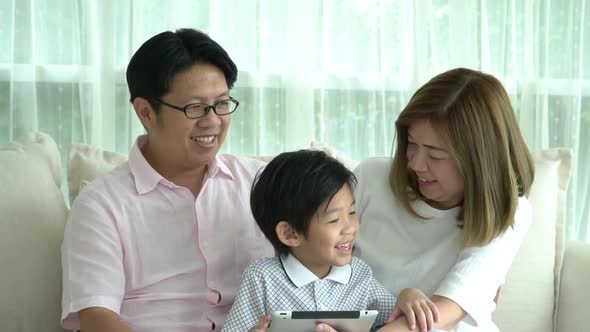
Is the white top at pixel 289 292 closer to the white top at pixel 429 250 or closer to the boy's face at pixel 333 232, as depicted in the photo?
the boy's face at pixel 333 232

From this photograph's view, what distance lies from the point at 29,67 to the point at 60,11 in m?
0.22

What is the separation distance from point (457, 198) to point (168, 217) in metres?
0.76

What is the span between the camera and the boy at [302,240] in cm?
188

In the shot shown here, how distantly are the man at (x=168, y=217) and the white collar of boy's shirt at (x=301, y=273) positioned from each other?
0.78 feet

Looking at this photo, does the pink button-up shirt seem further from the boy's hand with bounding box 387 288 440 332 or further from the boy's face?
the boy's hand with bounding box 387 288 440 332

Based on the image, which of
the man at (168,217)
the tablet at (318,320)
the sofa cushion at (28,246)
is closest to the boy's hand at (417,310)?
the tablet at (318,320)

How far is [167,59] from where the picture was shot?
1980 millimetres

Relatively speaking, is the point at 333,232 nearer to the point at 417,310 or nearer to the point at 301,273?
the point at 301,273

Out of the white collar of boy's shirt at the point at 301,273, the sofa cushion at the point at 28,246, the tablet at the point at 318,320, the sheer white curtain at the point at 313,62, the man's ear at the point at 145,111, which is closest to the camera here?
the tablet at the point at 318,320

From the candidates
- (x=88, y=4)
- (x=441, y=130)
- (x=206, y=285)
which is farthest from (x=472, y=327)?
(x=88, y=4)

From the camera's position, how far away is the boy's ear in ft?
6.23

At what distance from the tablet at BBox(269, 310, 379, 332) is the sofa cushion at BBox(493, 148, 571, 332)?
2.86ft

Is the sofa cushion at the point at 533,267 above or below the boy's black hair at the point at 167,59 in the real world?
below

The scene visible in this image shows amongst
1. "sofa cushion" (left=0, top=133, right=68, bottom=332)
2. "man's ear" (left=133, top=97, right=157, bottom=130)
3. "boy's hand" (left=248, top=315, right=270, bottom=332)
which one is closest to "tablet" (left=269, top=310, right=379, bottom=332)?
"boy's hand" (left=248, top=315, right=270, bottom=332)
